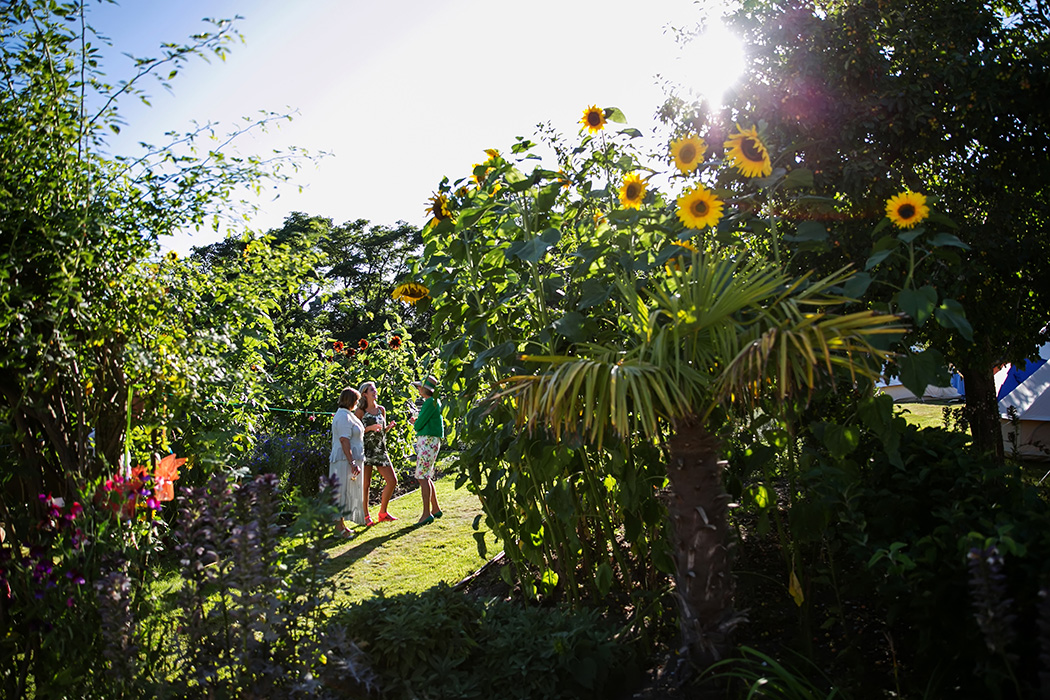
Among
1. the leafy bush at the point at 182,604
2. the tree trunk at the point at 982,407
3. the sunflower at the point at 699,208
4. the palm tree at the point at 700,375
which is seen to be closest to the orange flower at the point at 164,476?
the leafy bush at the point at 182,604

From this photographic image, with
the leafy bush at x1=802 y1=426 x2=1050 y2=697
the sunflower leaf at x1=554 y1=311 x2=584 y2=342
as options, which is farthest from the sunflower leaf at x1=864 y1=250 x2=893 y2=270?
the sunflower leaf at x1=554 y1=311 x2=584 y2=342

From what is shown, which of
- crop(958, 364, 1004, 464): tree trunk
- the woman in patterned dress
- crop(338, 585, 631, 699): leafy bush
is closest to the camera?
crop(338, 585, 631, 699): leafy bush

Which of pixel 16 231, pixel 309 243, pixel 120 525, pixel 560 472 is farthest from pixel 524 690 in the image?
pixel 309 243

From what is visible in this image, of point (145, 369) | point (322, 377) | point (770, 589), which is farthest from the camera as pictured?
point (322, 377)

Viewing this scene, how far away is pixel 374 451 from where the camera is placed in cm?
730

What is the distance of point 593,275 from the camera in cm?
270

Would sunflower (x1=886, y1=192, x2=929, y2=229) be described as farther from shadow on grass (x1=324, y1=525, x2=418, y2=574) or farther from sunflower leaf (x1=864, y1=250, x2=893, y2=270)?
shadow on grass (x1=324, y1=525, x2=418, y2=574)

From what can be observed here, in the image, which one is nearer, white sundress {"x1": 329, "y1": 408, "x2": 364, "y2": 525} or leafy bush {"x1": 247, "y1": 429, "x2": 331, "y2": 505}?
white sundress {"x1": 329, "y1": 408, "x2": 364, "y2": 525}

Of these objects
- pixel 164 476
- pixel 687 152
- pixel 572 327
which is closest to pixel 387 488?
pixel 164 476

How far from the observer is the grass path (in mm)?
4156

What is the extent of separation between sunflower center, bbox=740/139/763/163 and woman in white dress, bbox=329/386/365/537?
426 centimetres

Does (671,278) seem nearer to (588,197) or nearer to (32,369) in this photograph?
(588,197)

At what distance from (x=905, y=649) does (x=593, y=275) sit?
1.72 meters

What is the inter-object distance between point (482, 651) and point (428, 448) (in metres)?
3.77
